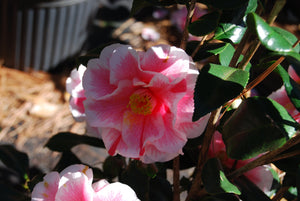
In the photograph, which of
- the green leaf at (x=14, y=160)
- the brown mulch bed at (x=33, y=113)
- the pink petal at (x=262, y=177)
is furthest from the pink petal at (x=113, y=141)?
the brown mulch bed at (x=33, y=113)

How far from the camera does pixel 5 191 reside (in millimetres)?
817

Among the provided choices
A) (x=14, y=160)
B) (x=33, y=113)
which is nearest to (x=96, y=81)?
(x=14, y=160)

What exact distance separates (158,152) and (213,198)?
207mm

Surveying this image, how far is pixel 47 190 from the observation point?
587 millimetres

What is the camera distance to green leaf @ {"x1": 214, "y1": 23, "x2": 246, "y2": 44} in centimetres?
53

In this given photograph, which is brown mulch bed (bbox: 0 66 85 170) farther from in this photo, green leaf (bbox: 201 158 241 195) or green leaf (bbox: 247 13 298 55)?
green leaf (bbox: 247 13 298 55)

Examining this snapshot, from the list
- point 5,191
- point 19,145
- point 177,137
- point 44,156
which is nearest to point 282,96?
point 177,137

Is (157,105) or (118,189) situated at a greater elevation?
(157,105)

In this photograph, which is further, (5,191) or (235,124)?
(5,191)

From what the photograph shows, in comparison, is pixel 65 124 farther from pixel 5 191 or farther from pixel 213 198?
pixel 213 198

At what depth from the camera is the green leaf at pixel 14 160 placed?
3.02 ft

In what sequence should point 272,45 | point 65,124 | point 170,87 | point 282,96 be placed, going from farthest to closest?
point 65,124
point 282,96
point 170,87
point 272,45

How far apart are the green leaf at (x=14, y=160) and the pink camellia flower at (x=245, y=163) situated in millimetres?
516

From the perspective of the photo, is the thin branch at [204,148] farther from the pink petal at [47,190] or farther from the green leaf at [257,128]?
the pink petal at [47,190]
